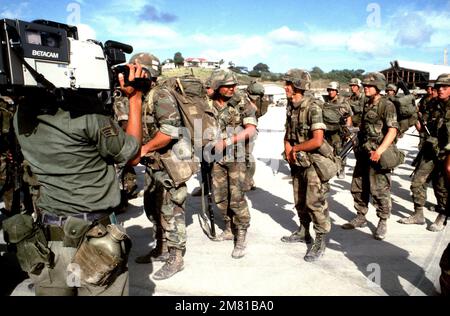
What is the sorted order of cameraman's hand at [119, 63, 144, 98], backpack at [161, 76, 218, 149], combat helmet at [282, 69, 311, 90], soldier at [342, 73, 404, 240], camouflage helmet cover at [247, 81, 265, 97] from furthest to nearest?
camouflage helmet cover at [247, 81, 265, 97] < soldier at [342, 73, 404, 240] < combat helmet at [282, 69, 311, 90] < backpack at [161, 76, 218, 149] < cameraman's hand at [119, 63, 144, 98]

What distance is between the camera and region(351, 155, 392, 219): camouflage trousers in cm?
464

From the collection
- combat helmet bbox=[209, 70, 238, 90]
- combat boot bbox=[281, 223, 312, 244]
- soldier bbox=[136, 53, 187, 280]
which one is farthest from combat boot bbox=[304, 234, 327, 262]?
combat helmet bbox=[209, 70, 238, 90]

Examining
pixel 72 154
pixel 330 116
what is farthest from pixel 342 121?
pixel 72 154

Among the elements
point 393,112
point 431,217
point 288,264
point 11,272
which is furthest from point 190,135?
point 431,217

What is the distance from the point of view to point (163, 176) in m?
3.57

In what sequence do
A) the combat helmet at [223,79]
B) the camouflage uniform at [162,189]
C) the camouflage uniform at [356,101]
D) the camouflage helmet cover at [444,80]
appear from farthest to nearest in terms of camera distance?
1. the camouflage uniform at [356,101]
2. the camouflage helmet cover at [444,80]
3. the combat helmet at [223,79]
4. the camouflage uniform at [162,189]

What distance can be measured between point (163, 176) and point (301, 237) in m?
2.24

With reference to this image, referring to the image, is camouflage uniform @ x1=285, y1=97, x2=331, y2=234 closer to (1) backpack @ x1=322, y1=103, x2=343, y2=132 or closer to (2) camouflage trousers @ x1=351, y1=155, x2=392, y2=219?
(1) backpack @ x1=322, y1=103, x2=343, y2=132

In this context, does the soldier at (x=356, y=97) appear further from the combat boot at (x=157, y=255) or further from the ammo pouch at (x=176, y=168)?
the combat boot at (x=157, y=255)

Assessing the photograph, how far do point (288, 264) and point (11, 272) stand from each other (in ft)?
10.5

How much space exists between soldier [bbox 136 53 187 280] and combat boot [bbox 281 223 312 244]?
1.61 metres

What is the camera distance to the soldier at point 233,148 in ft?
13.6

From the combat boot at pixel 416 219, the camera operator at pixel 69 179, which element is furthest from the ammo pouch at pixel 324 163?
the camera operator at pixel 69 179

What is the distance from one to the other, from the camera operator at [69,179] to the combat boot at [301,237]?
2.99m
